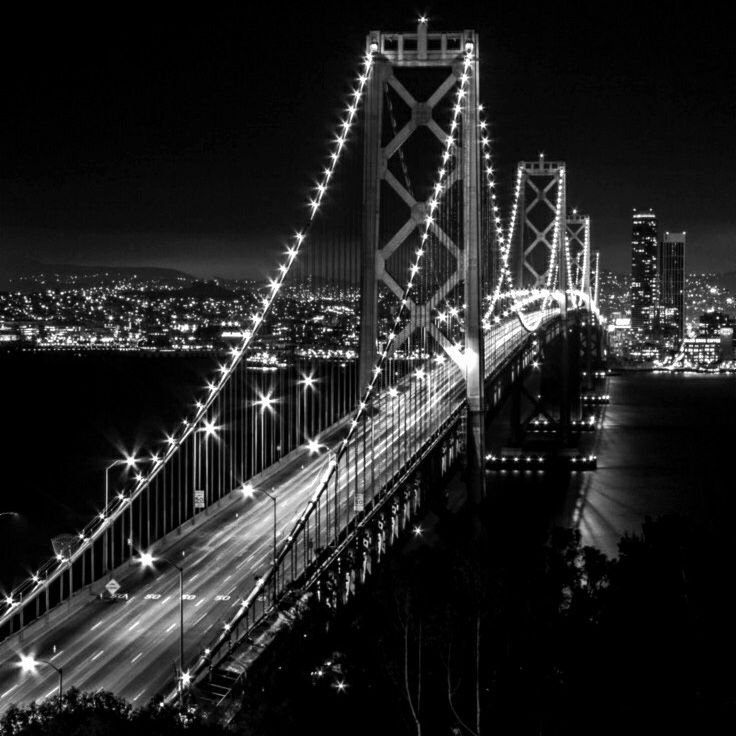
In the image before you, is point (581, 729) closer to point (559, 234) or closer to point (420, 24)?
point (420, 24)

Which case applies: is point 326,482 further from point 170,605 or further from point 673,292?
point 673,292

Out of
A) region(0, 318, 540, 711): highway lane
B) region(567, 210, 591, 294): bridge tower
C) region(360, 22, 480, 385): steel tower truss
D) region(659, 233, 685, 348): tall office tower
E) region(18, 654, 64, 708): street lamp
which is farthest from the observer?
region(659, 233, 685, 348): tall office tower

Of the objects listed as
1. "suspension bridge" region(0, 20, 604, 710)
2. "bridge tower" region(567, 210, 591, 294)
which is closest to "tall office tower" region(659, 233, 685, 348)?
"bridge tower" region(567, 210, 591, 294)

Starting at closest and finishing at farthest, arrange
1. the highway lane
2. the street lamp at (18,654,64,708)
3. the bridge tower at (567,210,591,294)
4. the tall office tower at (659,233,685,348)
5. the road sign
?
the highway lane < the street lamp at (18,654,64,708) < the road sign < the bridge tower at (567,210,591,294) < the tall office tower at (659,233,685,348)

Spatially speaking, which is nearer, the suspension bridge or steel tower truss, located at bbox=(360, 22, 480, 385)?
the suspension bridge

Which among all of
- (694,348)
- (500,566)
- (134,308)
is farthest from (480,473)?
(694,348)

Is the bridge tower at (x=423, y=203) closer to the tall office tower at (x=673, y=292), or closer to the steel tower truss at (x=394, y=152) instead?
the steel tower truss at (x=394, y=152)

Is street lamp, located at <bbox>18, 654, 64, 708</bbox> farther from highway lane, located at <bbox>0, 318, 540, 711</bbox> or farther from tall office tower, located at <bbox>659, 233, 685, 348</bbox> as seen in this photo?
tall office tower, located at <bbox>659, 233, 685, 348</bbox>

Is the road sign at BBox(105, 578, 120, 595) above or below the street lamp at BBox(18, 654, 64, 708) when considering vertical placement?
above
